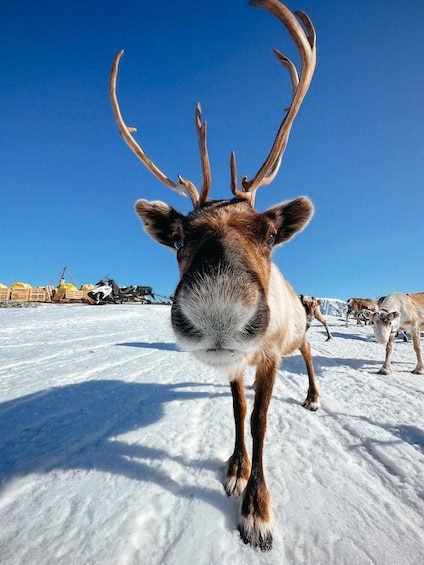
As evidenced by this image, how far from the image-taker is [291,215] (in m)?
2.75

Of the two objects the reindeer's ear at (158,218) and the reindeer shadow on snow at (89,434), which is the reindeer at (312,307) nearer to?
the reindeer shadow on snow at (89,434)

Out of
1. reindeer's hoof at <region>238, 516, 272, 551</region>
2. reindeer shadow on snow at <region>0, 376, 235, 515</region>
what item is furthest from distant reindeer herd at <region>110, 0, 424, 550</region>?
reindeer shadow on snow at <region>0, 376, 235, 515</region>

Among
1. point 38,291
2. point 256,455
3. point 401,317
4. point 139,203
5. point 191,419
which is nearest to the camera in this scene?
point 256,455

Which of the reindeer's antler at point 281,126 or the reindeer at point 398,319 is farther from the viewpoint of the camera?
the reindeer at point 398,319

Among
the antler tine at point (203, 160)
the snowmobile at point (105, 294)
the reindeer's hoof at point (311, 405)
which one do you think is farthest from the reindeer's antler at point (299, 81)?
the snowmobile at point (105, 294)

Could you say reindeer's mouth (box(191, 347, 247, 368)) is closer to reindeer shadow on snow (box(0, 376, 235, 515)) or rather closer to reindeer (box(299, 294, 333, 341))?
reindeer shadow on snow (box(0, 376, 235, 515))

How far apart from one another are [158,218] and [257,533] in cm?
278

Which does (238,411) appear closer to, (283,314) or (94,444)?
(283,314)

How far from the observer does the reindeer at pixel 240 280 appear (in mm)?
1466

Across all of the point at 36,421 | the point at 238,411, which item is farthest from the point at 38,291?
the point at 238,411

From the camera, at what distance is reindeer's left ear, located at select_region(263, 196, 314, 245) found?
2.70 m

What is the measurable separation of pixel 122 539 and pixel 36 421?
6.70 feet

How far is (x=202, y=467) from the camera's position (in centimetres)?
227

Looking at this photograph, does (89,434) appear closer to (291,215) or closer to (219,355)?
(219,355)
